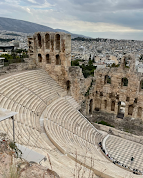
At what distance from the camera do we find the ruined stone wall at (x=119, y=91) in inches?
734

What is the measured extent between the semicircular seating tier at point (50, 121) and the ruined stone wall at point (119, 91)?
14.1ft

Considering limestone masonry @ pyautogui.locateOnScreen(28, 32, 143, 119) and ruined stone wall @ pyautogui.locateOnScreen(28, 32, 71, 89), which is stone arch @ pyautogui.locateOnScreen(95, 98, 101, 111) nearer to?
limestone masonry @ pyautogui.locateOnScreen(28, 32, 143, 119)

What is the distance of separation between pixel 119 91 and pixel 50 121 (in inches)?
400

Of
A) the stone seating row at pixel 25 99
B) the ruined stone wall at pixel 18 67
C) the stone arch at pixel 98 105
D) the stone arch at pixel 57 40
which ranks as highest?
the stone arch at pixel 57 40

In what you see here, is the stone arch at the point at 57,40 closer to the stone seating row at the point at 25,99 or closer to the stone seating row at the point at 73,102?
the stone seating row at the point at 25,99

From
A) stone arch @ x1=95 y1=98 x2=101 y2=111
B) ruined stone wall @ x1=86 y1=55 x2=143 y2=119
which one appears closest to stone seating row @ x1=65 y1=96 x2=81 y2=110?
ruined stone wall @ x1=86 y1=55 x2=143 y2=119

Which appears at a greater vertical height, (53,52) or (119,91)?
(53,52)

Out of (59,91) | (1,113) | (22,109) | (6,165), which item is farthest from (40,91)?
(6,165)

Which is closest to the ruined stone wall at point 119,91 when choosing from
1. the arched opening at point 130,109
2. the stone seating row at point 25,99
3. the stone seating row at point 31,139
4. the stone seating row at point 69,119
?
the arched opening at point 130,109

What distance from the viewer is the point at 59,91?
19.2 meters

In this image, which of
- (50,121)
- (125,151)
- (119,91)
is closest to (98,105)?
(119,91)

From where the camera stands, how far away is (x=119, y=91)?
65.4ft

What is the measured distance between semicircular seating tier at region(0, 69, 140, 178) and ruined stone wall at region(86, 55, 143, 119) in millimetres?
4298

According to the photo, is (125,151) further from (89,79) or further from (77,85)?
(89,79)
